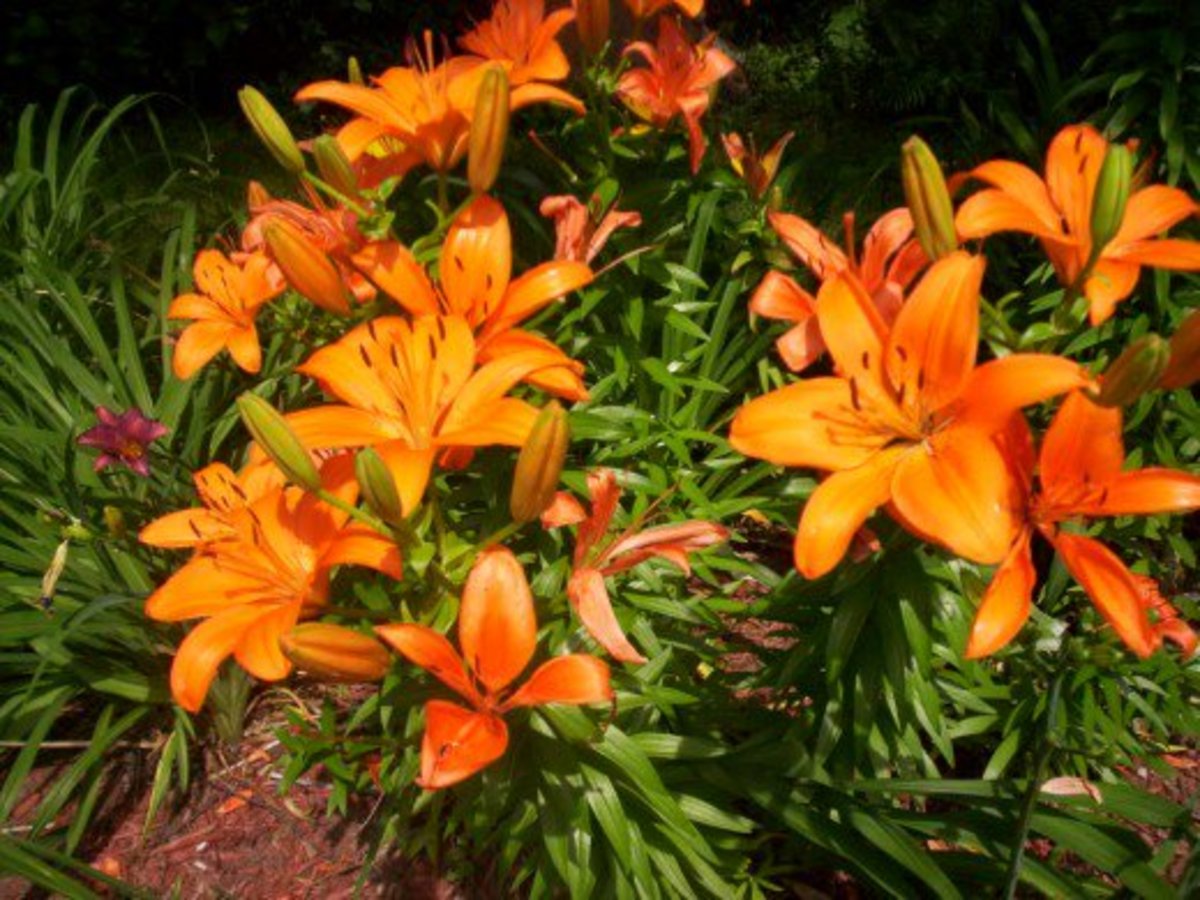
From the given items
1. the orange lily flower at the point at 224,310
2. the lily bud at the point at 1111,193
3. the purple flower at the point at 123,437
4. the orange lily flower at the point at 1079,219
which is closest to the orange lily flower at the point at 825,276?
the orange lily flower at the point at 1079,219

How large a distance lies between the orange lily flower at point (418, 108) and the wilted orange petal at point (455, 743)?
0.83 m

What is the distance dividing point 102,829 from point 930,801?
166 cm

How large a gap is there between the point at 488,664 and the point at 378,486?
0.76ft

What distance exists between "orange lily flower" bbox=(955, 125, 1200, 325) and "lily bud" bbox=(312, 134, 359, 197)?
0.80 meters

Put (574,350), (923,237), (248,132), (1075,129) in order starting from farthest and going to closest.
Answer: (248,132)
(574,350)
(1075,129)
(923,237)

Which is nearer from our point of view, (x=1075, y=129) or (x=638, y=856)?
(x=1075, y=129)

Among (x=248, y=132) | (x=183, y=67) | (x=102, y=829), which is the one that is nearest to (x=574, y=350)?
(x=102, y=829)

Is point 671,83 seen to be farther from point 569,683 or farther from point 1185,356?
point 569,683

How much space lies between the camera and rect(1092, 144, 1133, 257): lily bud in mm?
938

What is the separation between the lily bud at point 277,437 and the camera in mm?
958

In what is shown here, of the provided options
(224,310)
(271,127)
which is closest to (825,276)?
(271,127)

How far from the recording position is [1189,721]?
1.79 metres

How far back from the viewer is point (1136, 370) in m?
0.84

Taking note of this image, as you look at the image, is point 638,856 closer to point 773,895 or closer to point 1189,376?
point 773,895
